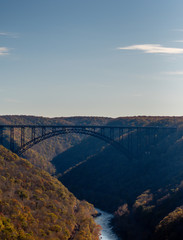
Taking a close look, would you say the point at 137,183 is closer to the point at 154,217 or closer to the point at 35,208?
the point at 154,217

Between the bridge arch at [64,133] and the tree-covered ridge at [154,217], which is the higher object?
the bridge arch at [64,133]

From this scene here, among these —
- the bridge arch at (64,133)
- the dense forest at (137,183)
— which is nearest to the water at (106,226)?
the dense forest at (137,183)

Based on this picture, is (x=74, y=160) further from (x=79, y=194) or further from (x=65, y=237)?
(x=65, y=237)

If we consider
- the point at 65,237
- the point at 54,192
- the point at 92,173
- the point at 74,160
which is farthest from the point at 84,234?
the point at 74,160

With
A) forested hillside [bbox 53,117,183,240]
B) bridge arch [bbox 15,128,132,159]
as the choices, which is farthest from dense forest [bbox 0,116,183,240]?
bridge arch [bbox 15,128,132,159]

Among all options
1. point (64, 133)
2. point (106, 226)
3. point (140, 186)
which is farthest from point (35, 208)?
point (140, 186)

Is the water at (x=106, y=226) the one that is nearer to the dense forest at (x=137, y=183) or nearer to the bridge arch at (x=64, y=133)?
the dense forest at (x=137, y=183)
